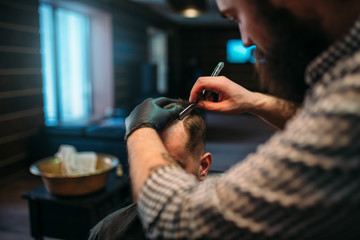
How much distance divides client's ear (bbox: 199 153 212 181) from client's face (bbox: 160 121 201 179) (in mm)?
109

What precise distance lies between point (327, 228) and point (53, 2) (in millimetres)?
4970

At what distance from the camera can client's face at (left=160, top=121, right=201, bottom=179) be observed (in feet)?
4.39

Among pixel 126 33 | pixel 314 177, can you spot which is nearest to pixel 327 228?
pixel 314 177

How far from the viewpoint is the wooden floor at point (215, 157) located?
8.61 ft

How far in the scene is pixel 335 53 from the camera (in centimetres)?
60

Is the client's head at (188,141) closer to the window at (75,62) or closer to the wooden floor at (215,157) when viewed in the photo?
the wooden floor at (215,157)

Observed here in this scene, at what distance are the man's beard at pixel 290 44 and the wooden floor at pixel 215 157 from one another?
2.41 ft

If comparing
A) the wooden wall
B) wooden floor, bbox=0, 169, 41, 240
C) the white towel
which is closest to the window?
the wooden wall

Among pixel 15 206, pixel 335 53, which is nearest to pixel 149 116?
pixel 335 53

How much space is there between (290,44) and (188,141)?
0.73m

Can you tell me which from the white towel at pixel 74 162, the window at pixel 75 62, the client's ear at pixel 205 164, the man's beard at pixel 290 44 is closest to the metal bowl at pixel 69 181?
the white towel at pixel 74 162

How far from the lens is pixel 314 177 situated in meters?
0.53

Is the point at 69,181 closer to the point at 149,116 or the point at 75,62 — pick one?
the point at 149,116

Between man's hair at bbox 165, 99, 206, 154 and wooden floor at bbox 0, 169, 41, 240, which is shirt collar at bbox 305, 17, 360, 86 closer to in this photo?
man's hair at bbox 165, 99, 206, 154
